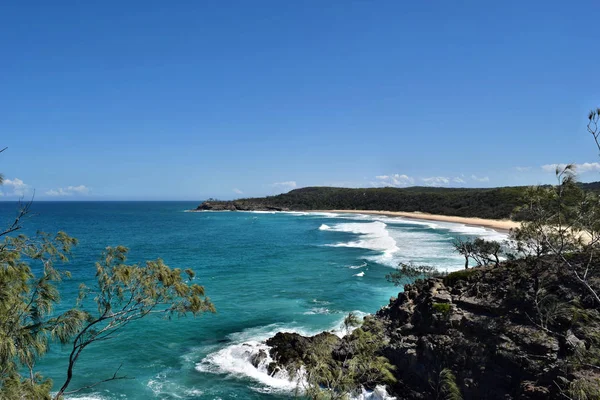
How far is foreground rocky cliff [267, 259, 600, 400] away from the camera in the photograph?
13.4m

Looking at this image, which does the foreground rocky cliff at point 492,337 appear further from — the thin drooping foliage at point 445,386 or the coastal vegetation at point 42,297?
the coastal vegetation at point 42,297

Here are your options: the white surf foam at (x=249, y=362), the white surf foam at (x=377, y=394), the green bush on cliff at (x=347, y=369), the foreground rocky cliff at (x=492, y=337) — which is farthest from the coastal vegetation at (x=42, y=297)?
the white surf foam at (x=377, y=394)

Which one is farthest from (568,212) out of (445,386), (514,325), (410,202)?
(410,202)

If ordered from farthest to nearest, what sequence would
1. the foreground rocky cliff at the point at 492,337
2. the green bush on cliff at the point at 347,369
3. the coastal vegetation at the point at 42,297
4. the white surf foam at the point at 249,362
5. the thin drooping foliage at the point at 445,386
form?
the white surf foam at the point at 249,362
the thin drooping foliage at the point at 445,386
the foreground rocky cliff at the point at 492,337
the green bush on cliff at the point at 347,369
the coastal vegetation at the point at 42,297

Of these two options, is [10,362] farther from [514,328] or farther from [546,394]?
[514,328]

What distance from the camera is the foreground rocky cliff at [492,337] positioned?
13406mm

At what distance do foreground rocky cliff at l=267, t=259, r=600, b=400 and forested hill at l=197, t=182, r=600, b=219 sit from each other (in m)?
62.4

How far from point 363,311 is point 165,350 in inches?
547

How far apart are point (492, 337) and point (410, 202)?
123 metres

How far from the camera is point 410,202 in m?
134

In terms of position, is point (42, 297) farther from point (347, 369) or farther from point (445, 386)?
point (445, 386)

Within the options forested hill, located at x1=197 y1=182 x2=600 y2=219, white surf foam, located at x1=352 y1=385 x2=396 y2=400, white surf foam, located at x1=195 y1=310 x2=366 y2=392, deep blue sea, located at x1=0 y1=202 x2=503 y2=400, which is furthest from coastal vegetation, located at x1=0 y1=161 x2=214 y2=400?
forested hill, located at x1=197 y1=182 x2=600 y2=219

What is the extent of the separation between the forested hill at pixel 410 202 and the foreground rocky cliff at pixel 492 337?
62421 millimetres

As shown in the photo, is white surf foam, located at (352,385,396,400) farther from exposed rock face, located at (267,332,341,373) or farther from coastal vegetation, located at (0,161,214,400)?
coastal vegetation, located at (0,161,214,400)
